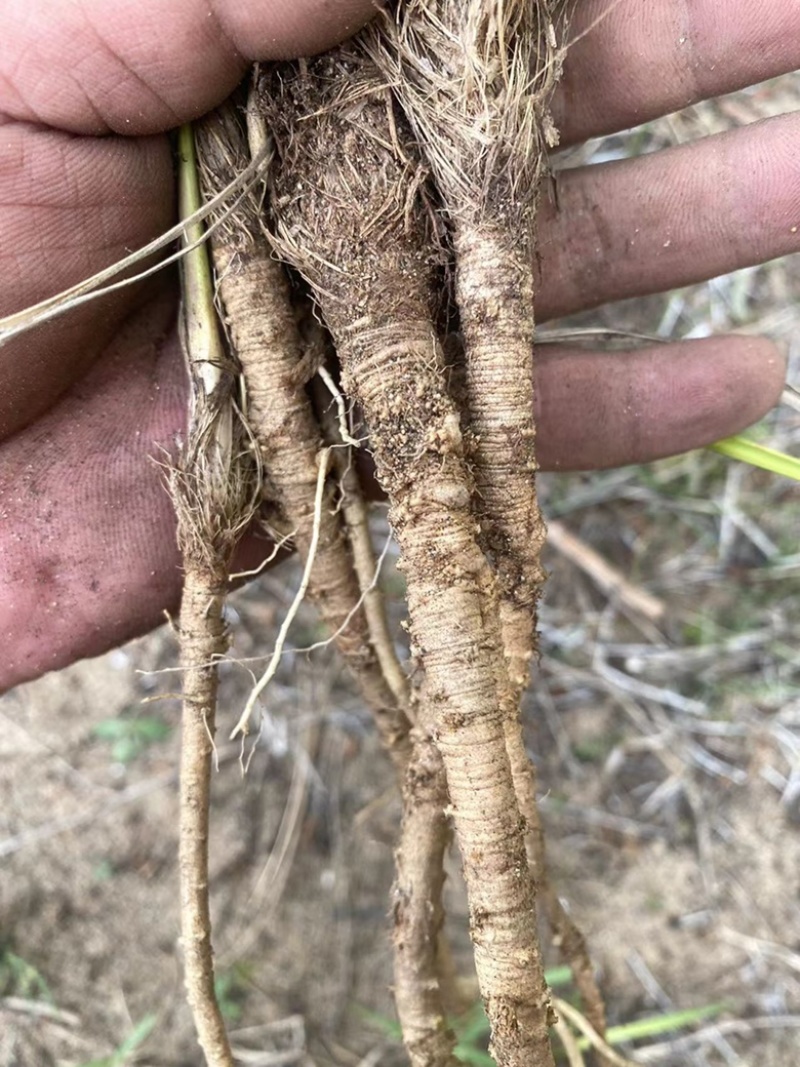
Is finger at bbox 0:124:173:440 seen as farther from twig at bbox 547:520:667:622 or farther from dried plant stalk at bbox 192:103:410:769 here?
twig at bbox 547:520:667:622

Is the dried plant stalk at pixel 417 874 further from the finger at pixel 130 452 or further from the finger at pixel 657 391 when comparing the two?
the finger at pixel 657 391

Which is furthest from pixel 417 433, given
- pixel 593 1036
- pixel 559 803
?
pixel 559 803

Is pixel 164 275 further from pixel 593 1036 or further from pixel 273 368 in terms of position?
pixel 593 1036

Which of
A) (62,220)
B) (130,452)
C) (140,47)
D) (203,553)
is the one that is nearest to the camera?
(140,47)

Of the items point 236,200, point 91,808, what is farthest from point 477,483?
point 91,808

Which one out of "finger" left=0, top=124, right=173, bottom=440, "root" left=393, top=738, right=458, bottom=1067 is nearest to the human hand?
"finger" left=0, top=124, right=173, bottom=440

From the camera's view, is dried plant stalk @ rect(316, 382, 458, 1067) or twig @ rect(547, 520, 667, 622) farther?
twig @ rect(547, 520, 667, 622)

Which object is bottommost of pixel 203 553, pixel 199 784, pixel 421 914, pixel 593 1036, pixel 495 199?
pixel 593 1036
